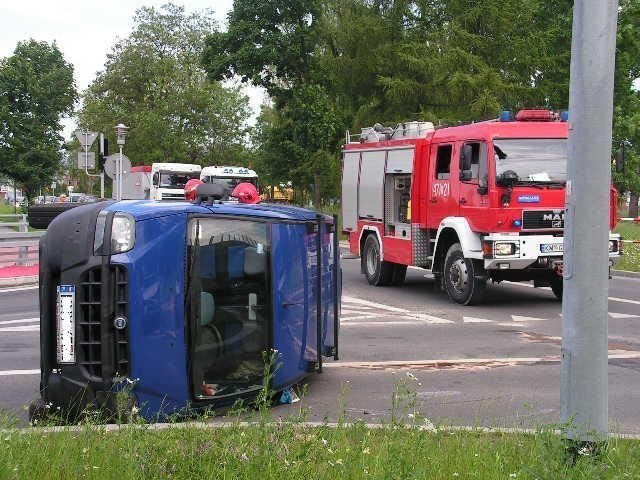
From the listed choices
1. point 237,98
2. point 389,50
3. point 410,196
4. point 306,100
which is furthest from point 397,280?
point 237,98

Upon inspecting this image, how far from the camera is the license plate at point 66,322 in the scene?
5.67 meters

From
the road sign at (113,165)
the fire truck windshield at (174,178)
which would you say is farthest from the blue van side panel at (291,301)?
the fire truck windshield at (174,178)

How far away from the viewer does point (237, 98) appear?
58750 mm

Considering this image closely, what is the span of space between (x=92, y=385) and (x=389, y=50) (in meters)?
32.1

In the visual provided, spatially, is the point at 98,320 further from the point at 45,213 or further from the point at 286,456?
the point at 45,213

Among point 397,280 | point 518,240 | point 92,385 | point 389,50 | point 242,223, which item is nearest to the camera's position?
point 92,385

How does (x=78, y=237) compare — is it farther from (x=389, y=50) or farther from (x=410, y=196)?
(x=389, y=50)

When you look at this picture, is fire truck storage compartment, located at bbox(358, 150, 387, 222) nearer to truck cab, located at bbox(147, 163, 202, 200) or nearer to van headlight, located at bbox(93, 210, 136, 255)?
van headlight, located at bbox(93, 210, 136, 255)

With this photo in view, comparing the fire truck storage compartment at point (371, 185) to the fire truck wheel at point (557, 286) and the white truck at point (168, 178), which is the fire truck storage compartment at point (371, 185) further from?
the white truck at point (168, 178)

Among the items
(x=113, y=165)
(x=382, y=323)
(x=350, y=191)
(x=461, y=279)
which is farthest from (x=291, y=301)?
(x=113, y=165)

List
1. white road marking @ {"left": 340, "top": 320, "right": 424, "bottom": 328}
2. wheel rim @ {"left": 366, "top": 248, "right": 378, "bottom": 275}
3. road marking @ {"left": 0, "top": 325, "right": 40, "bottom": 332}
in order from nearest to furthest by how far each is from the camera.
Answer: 1. road marking @ {"left": 0, "top": 325, "right": 40, "bottom": 332}
2. white road marking @ {"left": 340, "top": 320, "right": 424, "bottom": 328}
3. wheel rim @ {"left": 366, "top": 248, "right": 378, "bottom": 275}

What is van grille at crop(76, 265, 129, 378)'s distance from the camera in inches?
222

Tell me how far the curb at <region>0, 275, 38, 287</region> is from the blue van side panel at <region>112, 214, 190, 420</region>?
12665 millimetres

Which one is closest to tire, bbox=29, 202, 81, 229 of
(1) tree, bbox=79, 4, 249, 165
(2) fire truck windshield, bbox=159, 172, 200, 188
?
(2) fire truck windshield, bbox=159, 172, 200, 188
